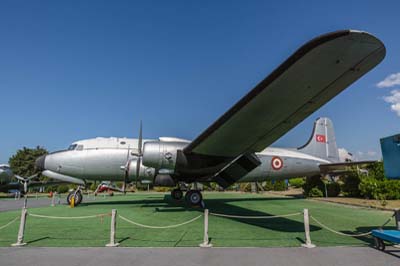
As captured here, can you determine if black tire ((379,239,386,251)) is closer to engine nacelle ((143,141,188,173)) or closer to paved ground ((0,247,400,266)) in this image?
paved ground ((0,247,400,266))

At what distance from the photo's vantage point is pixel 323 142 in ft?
62.9

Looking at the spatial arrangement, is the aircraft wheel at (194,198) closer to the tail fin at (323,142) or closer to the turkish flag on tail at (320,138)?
the tail fin at (323,142)

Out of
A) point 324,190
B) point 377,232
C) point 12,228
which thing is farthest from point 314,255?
point 324,190

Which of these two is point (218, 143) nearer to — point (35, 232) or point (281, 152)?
point (35, 232)

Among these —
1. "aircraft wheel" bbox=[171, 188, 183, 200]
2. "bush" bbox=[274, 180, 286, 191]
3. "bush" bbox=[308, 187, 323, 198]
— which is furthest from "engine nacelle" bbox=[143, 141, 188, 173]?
"bush" bbox=[274, 180, 286, 191]

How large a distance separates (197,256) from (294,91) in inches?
181

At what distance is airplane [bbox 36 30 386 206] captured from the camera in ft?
17.4

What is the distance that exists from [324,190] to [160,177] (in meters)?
15.3

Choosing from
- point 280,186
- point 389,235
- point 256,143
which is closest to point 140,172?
point 256,143

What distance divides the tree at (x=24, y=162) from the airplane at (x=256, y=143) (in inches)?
1690

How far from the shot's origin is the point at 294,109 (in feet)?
25.3

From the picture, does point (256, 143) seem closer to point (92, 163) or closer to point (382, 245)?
point (382, 245)

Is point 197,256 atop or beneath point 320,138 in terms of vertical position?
beneath

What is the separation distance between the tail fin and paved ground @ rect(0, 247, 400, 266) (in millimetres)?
13966
